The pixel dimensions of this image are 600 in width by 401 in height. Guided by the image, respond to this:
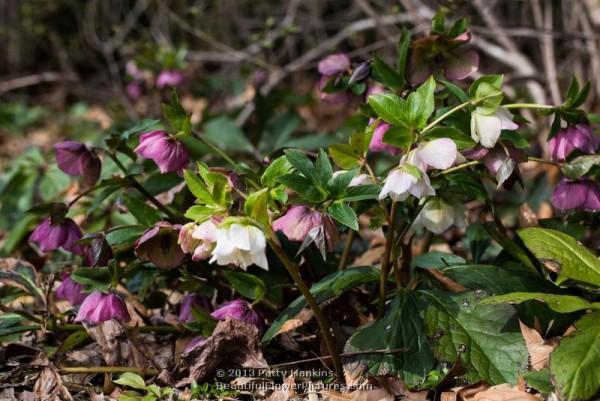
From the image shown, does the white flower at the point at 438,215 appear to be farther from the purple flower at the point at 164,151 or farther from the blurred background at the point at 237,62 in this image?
the purple flower at the point at 164,151

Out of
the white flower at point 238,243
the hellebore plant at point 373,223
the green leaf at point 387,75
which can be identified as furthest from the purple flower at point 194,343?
the green leaf at point 387,75

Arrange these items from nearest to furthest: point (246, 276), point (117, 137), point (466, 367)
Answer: point (466, 367) < point (246, 276) < point (117, 137)

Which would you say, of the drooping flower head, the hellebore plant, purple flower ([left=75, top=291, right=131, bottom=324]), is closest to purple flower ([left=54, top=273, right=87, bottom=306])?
the hellebore plant

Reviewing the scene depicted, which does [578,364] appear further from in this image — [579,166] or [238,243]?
[238,243]

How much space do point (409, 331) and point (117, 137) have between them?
0.63 meters

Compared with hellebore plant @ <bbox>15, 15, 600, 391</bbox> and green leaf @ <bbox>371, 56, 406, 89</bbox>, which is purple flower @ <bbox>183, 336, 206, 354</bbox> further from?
green leaf @ <bbox>371, 56, 406, 89</bbox>

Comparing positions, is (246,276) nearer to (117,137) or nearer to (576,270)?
(117,137)

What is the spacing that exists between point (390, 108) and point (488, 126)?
0.15 metres

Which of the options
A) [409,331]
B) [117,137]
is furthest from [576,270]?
[117,137]

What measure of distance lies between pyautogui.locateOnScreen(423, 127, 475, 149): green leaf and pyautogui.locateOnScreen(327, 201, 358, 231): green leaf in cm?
16

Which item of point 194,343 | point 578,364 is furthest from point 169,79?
point 578,364

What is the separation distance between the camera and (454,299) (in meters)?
1.18

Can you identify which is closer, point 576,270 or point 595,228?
point 576,270

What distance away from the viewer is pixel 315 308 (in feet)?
3.64
